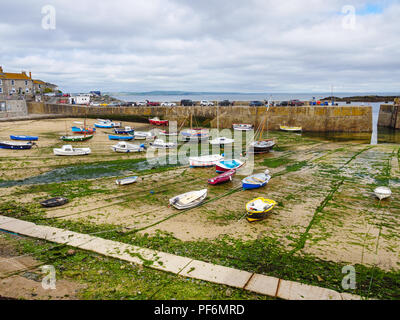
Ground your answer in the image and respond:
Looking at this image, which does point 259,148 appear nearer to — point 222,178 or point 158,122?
point 222,178

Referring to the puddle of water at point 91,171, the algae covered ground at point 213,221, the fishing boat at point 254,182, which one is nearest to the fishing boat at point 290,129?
the algae covered ground at point 213,221

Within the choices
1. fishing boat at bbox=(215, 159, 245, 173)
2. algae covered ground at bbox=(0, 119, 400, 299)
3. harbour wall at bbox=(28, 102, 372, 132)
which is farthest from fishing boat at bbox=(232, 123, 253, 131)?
fishing boat at bbox=(215, 159, 245, 173)

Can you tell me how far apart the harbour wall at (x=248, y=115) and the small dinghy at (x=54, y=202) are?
32.1 meters

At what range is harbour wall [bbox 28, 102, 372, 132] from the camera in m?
43.6

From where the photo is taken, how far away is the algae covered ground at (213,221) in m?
8.69

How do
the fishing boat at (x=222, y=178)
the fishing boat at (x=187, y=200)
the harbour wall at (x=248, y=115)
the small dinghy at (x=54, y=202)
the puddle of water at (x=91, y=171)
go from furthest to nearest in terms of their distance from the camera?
the harbour wall at (x=248, y=115) → the puddle of water at (x=91, y=171) → the fishing boat at (x=222, y=178) → the fishing boat at (x=187, y=200) → the small dinghy at (x=54, y=202)

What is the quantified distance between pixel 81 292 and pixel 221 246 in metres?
5.40

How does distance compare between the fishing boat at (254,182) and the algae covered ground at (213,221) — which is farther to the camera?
the fishing boat at (254,182)

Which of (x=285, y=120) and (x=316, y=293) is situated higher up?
(x=285, y=120)

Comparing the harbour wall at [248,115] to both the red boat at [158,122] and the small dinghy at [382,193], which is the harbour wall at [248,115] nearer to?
the red boat at [158,122]

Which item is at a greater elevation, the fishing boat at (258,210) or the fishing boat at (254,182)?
the fishing boat at (254,182)
